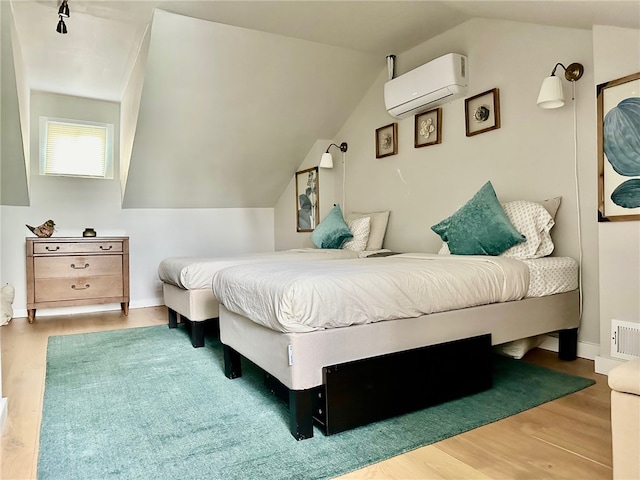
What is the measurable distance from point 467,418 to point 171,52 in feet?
10.9

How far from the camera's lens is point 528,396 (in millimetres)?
2068

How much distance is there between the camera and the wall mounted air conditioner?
3326 millimetres

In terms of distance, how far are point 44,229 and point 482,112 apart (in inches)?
159

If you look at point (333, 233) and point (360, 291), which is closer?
point (360, 291)

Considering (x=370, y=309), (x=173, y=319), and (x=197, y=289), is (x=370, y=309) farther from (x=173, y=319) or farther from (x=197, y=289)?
(x=173, y=319)

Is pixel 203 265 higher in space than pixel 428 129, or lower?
lower

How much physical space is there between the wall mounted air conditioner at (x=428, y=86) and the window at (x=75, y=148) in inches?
124

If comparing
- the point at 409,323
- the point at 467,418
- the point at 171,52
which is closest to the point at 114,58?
the point at 171,52

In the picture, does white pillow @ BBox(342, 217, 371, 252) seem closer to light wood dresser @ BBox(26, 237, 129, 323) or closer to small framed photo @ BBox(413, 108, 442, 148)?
small framed photo @ BBox(413, 108, 442, 148)

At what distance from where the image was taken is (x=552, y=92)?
2.57 meters

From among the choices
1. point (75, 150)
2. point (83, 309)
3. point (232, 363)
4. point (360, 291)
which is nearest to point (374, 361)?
point (360, 291)

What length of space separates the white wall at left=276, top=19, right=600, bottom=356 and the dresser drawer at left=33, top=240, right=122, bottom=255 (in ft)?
8.65

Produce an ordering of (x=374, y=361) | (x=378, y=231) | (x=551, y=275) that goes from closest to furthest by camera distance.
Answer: (x=374, y=361) < (x=551, y=275) < (x=378, y=231)

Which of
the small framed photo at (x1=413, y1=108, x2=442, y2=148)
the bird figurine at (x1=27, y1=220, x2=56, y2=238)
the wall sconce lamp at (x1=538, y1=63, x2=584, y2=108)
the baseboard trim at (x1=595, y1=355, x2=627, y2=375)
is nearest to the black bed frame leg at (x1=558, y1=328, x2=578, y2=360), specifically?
the baseboard trim at (x1=595, y1=355, x2=627, y2=375)
